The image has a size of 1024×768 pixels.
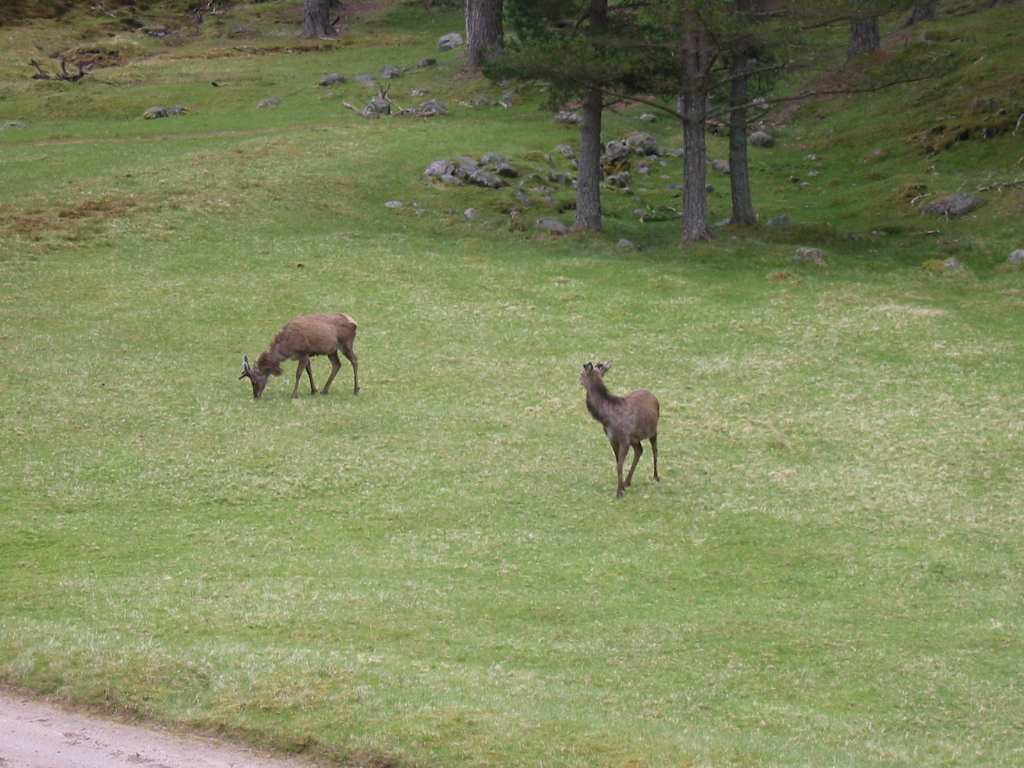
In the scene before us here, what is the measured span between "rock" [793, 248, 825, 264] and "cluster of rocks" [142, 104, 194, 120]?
3725cm

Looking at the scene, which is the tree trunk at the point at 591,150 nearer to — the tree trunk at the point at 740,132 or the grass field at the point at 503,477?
the grass field at the point at 503,477

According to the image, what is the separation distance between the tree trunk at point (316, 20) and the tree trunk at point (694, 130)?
50005mm

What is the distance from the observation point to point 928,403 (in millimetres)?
27219

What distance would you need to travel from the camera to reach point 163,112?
63.0 meters

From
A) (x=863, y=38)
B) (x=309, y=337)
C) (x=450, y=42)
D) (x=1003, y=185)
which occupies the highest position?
(x=450, y=42)

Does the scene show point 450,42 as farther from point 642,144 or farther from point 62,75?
point 642,144

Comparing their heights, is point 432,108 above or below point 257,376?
above

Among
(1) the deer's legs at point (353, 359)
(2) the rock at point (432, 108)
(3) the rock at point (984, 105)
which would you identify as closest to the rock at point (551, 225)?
(1) the deer's legs at point (353, 359)

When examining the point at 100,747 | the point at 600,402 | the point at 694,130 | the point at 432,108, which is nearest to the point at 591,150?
the point at 694,130

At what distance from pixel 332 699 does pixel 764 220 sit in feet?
126

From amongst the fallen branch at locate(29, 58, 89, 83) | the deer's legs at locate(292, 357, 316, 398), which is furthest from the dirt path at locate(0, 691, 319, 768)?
the fallen branch at locate(29, 58, 89, 83)

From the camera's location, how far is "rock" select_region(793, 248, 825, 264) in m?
40.2

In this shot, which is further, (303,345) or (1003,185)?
(1003,185)

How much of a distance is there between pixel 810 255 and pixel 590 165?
359 inches
